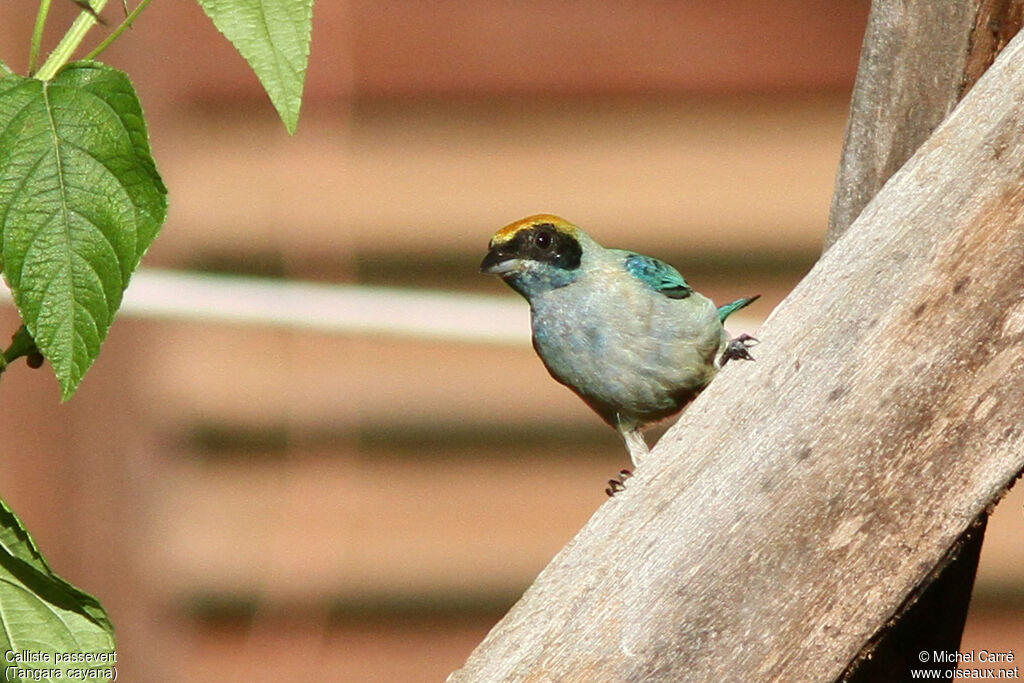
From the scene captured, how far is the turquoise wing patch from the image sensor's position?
304 centimetres

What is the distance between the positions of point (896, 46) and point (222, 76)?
2.65 metres

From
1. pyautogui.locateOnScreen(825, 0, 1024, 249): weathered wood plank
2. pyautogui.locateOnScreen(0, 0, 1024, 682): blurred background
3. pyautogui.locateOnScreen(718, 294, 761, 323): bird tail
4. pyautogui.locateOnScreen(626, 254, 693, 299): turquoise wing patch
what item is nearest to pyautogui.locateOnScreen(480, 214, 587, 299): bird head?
pyautogui.locateOnScreen(626, 254, 693, 299): turquoise wing patch

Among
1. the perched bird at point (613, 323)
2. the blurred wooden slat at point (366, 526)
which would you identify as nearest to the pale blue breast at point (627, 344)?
the perched bird at point (613, 323)

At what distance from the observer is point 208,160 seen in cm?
405

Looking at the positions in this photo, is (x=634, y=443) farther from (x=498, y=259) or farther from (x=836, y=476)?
(x=836, y=476)

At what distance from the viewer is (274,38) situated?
958 mm

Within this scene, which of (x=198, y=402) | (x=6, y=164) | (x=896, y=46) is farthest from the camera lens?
(x=198, y=402)

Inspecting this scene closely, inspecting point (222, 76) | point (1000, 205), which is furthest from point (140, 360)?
point (1000, 205)

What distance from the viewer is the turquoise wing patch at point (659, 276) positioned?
3.04 meters

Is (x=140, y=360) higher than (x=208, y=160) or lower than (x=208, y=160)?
Answer: lower

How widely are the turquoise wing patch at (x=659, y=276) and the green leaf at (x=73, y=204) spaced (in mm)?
2072

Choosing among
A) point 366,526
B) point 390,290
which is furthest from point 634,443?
point 366,526

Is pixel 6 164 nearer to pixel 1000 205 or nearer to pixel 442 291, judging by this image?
pixel 1000 205

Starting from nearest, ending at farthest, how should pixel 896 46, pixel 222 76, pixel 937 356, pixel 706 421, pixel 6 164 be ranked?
pixel 6 164 → pixel 937 356 → pixel 706 421 → pixel 896 46 → pixel 222 76
